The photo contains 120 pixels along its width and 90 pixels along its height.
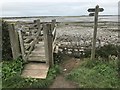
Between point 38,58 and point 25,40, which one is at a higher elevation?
point 25,40

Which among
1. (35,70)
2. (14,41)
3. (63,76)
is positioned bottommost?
(63,76)

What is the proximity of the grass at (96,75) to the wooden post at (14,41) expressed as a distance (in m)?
2.27

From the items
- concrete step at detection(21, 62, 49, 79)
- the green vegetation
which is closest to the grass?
the green vegetation

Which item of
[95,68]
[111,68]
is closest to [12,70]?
[95,68]

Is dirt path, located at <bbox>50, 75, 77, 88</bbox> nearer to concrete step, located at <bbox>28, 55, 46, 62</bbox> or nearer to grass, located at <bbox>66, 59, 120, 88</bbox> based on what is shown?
grass, located at <bbox>66, 59, 120, 88</bbox>

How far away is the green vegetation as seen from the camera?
295 inches

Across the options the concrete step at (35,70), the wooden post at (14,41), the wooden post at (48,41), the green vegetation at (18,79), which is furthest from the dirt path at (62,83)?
the wooden post at (14,41)

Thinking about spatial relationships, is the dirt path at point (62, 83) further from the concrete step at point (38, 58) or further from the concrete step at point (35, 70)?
the concrete step at point (38, 58)

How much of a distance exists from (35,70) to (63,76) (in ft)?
3.43

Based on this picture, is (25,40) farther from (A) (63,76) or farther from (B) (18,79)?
(A) (63,76)

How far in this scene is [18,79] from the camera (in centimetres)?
771

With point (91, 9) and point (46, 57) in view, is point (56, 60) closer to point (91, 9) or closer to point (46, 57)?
point (46, 57)

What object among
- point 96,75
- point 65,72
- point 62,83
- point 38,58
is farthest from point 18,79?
point 96,75

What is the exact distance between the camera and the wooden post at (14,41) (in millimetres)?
8730
